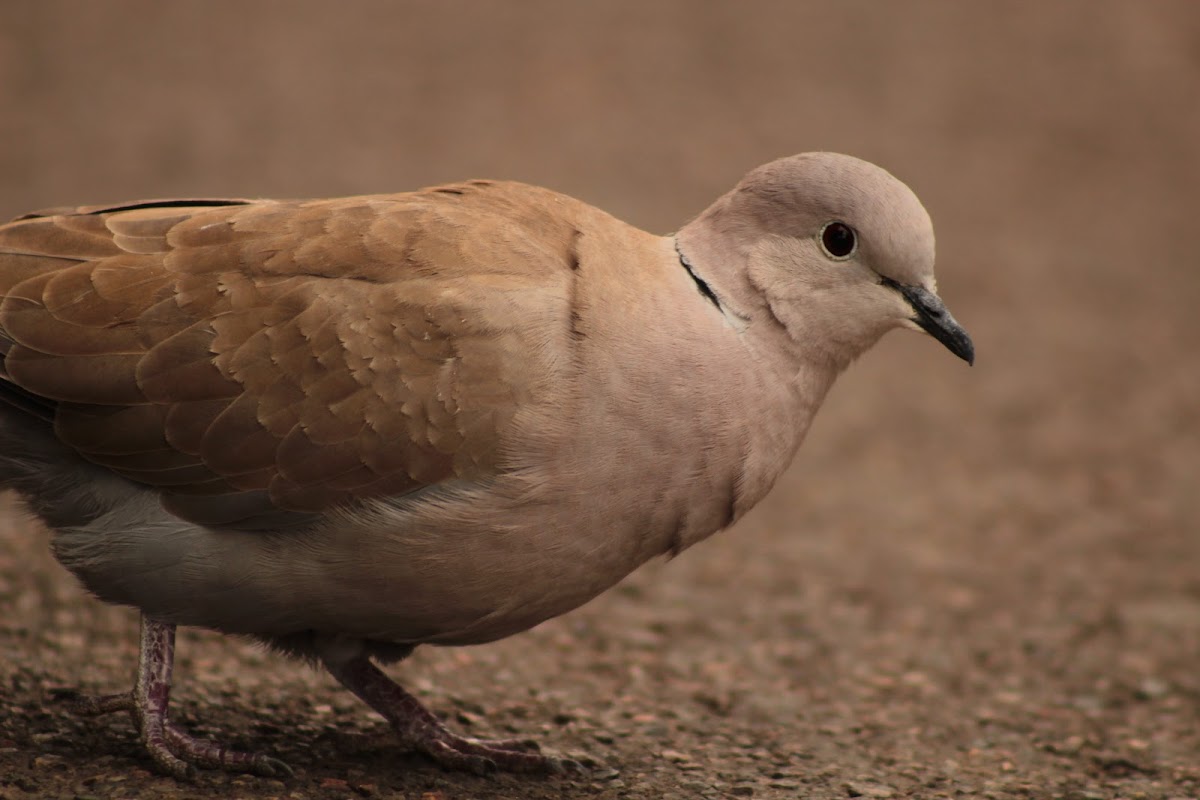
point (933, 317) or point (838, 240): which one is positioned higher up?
point (838, 240)

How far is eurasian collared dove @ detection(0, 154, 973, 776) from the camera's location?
3275 mm

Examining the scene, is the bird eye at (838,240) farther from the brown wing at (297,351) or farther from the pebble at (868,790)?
the pebble at (868,790)

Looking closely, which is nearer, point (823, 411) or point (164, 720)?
point (164, 720)

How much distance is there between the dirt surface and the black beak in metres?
1.26

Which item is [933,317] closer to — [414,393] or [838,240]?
[838,240]

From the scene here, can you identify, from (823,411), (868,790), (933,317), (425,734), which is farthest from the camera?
(823,411)

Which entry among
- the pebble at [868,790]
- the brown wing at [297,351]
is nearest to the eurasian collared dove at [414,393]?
the brown wing at [297,351]

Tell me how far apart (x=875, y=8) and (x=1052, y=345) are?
14.1 feet

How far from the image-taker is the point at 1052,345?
8.38m

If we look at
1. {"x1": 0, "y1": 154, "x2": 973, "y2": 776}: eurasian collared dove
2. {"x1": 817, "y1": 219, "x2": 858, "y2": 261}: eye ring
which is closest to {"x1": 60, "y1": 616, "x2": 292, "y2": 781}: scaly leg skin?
{"x1": 0, "y1": 154, "x2": 973, "y2": 776}: eurasian collared dove

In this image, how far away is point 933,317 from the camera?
136 inches

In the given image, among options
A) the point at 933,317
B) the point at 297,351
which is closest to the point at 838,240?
the point at 933,317

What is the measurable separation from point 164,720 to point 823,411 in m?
4.72

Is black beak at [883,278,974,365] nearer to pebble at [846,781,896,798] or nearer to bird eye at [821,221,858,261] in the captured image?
bird eye at [821,221,858,261]
